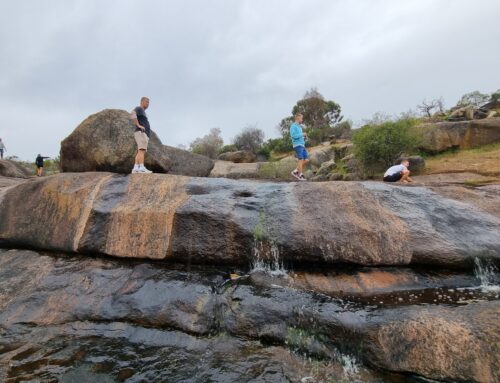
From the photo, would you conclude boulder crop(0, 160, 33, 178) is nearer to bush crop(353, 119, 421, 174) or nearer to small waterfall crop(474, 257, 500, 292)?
bush crop(353, 119, 421, 174)

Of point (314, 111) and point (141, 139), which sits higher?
point (314, 111)

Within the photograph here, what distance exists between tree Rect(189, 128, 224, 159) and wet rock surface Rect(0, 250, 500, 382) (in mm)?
23962

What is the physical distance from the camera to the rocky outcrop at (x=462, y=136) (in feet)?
50.0

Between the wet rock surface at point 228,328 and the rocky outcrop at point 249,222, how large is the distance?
321 millimetres

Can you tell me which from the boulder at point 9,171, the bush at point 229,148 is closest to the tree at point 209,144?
the bush at point 229,148

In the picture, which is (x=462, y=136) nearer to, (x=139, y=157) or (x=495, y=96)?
(x=495, y=96)

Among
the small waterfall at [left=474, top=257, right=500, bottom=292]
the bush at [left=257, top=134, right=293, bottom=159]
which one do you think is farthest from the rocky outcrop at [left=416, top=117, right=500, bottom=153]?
the bush at [left=257, top=134, right=293, bottom=159]

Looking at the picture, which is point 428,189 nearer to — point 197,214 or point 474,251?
point 474,251

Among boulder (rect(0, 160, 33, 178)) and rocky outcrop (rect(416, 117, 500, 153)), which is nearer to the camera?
rocky outcrop (rect(416, 117, 500, 153))

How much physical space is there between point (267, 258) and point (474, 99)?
26681mm

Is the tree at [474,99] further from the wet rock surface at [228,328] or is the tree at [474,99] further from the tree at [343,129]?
the wet rock surface at [228,328]

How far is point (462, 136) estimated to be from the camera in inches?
604

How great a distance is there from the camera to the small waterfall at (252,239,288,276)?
5.46 meters

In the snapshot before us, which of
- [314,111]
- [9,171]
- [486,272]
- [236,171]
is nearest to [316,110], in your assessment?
[314,111]
